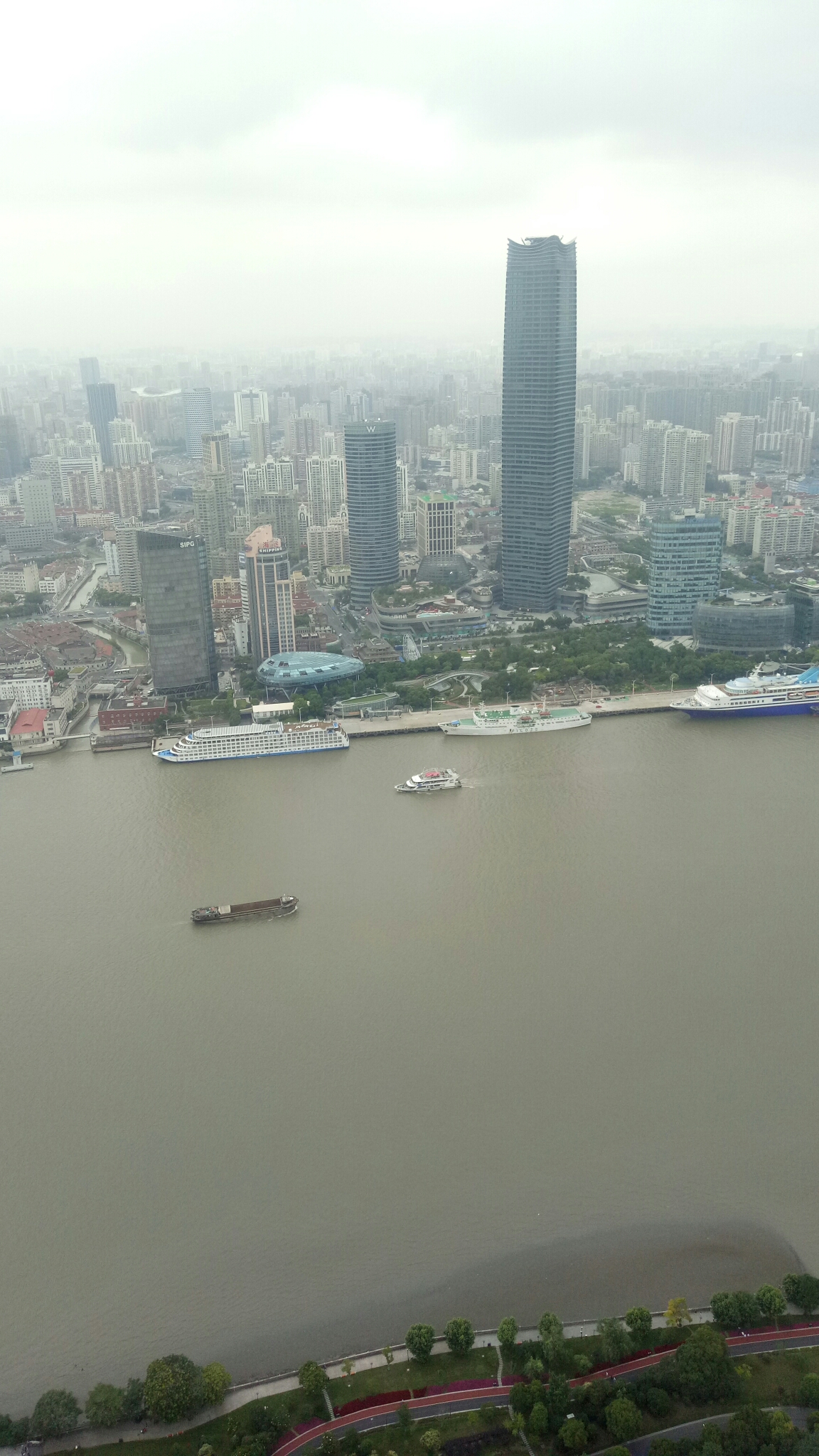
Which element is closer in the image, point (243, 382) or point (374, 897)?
point (374, 897)

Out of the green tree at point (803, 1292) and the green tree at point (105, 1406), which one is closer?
the green tree at point (105, 1406)

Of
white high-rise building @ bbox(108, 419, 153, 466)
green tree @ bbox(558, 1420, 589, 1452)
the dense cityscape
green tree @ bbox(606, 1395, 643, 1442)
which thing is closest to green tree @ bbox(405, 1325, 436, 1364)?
green tree @ bbox(558, 1420, 589, 1452)

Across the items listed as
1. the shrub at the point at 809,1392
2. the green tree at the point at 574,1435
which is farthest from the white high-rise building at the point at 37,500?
the shrub at the point at 809,1392

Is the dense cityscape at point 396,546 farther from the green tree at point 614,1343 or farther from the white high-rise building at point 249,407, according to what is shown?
the green tree at point 614,1343

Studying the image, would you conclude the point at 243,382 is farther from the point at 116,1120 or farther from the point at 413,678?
the point at 116,1120

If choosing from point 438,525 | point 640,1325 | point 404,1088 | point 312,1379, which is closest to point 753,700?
point 404,1088

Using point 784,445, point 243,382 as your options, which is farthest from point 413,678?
point 243,382

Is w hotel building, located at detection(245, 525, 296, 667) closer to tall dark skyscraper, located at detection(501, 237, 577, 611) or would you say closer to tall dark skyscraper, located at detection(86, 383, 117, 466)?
tall dark skyscraper, located at detection(501, 237, 577, 611)
